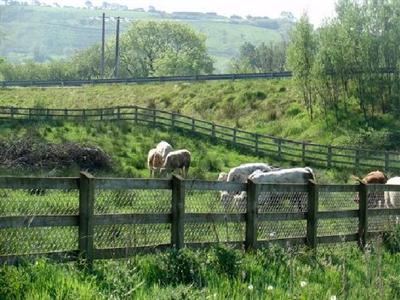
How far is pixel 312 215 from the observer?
11.1 metres

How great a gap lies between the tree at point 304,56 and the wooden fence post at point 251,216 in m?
36.8

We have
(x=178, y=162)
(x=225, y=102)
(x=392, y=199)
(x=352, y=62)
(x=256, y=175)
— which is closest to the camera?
(x=392, y=199)

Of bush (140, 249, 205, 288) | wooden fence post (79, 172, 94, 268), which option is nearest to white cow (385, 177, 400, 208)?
bush (140, 249, 205, 288)

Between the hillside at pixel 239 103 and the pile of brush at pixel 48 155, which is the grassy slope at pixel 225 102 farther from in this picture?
the pile of brush at pixel 48 155

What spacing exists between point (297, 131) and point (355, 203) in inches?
1165

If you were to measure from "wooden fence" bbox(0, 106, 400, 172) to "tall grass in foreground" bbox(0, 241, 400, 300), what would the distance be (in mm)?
22741

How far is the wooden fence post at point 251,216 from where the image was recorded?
398 inches

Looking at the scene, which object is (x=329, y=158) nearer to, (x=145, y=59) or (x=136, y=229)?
(x=136, y=229)

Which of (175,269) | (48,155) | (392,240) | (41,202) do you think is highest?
(41,202)

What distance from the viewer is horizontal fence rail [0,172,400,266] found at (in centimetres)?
814

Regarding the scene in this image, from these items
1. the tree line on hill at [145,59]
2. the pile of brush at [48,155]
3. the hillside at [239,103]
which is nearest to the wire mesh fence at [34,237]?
the pile of brush at [48,155]

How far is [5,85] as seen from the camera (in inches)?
2773

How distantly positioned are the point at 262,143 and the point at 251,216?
83.4 ft

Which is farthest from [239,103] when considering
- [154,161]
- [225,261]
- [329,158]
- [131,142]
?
[225,261]
